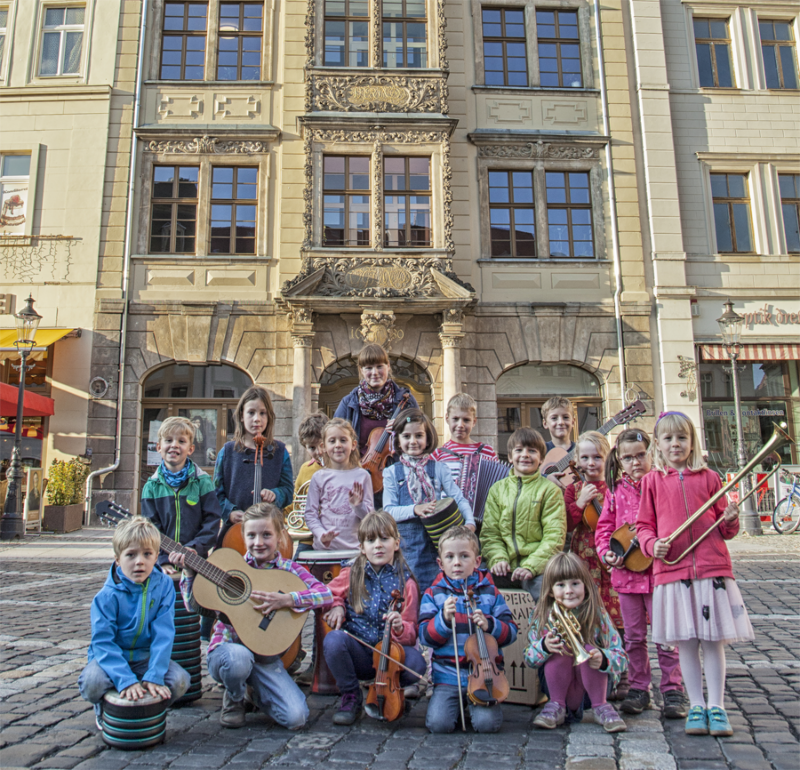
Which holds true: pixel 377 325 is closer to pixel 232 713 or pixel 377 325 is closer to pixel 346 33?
pixel 346 33

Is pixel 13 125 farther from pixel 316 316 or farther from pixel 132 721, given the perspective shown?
pixel 132 721

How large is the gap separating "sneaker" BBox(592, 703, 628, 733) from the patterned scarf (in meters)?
2.50

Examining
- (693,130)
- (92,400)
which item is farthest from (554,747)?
(693,130)

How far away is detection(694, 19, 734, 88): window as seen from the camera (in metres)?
16.2

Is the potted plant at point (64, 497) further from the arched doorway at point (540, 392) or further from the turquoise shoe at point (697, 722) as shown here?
the turquoise shoe at point (697, 722)


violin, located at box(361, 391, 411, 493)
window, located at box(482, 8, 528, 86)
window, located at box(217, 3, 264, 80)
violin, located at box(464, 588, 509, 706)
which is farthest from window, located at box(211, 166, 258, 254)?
violin, located at box(464, 588, 509, 706)

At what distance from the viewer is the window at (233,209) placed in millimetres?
14820

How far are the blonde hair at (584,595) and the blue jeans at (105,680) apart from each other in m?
1.83

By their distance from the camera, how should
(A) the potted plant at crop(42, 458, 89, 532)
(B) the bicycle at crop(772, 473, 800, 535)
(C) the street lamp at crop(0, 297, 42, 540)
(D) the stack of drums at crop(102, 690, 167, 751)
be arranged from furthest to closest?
(B) the bicycle at crop(772, 473, 800, 535), (A) the potted plant at crop(42, 458, 89, 532), (C) the street lamp at crop(0, 297, 42, 540), (D) the stack of drums at crop(102, 690, 167, 751)

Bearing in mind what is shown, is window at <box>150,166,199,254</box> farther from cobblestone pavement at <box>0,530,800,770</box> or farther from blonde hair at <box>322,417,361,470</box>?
blonde hair at <box>322,417,361,470</box>

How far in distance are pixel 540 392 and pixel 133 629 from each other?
477 inches

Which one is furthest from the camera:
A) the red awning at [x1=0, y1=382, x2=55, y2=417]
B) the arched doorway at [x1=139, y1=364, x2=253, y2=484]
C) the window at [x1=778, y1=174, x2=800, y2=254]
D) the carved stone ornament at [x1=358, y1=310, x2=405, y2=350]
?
the window at [x1=778, y1=174, x2=800, y2=254]

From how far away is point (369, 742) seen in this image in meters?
3.41

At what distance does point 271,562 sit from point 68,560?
7.28 metres
